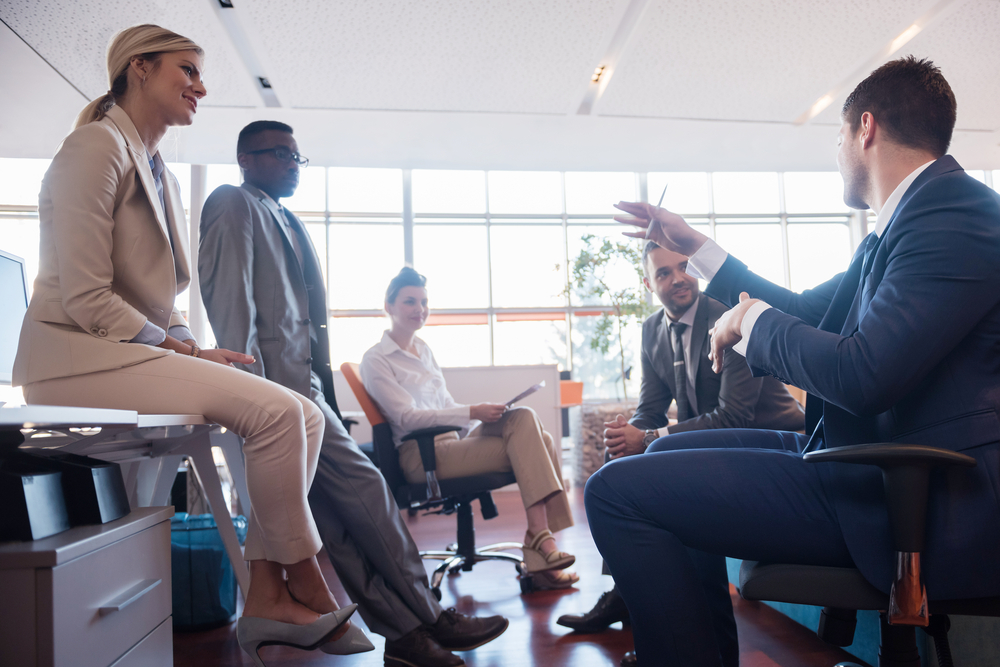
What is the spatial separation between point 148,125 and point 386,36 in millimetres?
2991

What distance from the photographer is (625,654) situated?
5.49ft

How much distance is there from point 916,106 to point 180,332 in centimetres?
174

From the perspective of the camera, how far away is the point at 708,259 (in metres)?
1.50

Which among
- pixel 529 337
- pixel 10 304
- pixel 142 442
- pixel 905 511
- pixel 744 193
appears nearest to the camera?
pixel 905 511

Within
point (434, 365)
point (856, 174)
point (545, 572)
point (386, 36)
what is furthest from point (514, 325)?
point (856, 174)

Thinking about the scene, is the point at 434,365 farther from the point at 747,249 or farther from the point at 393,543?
the point at 747,249

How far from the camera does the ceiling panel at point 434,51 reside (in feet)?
12.5

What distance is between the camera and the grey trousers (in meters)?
1.68

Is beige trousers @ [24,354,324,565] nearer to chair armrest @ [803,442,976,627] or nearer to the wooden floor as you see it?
the wooden floor

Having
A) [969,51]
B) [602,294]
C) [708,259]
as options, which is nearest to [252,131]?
Result: [708,259]

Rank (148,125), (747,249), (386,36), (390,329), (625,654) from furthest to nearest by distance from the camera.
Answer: (747,249) < (386,36) < (390,329) < (625,654) < (148,125)

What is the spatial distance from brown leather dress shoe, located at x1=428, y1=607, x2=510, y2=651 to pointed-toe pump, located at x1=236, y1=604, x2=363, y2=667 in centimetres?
47

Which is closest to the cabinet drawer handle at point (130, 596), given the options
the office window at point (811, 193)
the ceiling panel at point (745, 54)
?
the ceiling panel at point (745, 54)

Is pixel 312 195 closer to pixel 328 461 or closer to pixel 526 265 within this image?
pixel 526 265
